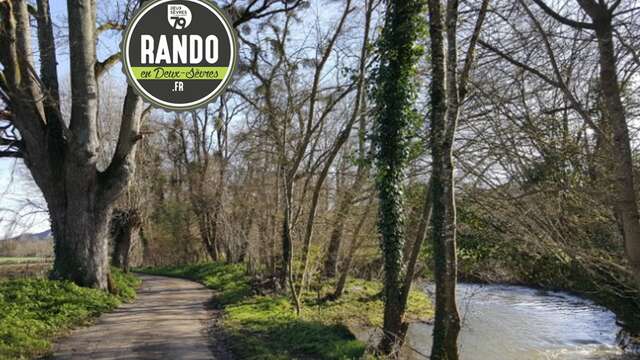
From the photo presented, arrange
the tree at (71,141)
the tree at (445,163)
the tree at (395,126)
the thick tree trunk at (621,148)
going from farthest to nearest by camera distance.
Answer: the tree at (71,141), the tree at (395,126), the tree at (445,163), the thick tree trunk at (621,148)

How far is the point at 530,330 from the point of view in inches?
546

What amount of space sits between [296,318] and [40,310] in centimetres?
503

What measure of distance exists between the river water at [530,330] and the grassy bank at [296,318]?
1.51 metres

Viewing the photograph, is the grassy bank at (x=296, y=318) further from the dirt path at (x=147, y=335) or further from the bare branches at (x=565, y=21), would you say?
the bare branches at (x=565, y=21)

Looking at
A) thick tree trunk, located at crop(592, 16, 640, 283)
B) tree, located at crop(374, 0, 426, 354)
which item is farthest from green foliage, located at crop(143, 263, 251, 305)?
thick tree trunk, located at crop(592, 16, 640, 283)

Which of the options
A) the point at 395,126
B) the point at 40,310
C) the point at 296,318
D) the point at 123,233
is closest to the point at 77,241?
the point at 40,310

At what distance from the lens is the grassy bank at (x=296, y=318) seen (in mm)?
8219

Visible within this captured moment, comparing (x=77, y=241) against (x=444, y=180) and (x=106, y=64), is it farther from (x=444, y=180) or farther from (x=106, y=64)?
(x=444, y=180)

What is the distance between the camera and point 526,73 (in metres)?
8.20

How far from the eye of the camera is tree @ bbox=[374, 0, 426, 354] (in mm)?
9523

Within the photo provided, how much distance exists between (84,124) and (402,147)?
709 centimetres

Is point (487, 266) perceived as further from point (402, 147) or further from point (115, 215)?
point (115, 215)

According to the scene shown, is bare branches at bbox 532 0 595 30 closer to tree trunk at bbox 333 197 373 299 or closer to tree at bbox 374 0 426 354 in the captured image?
tree at bbox 374 0 426 354

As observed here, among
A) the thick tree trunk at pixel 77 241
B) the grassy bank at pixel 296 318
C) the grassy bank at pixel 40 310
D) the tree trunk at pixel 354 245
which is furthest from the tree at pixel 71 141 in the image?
the tree trunk at pixel 354 245
